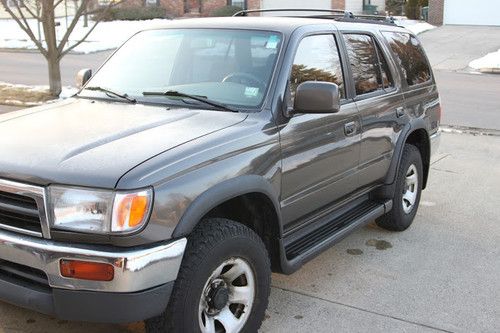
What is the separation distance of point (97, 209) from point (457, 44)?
24251mm

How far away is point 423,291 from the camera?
4250mm

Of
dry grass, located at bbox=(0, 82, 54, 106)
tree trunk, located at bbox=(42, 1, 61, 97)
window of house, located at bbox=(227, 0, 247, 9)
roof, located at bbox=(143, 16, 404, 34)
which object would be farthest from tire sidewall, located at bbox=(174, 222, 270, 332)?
window of house, located at bbox=(227, 0, 247, 9)

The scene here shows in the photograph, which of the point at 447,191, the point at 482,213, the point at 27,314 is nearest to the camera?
the point at 27,314

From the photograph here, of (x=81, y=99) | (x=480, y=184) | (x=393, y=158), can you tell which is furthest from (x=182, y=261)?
(x=480, y=184)

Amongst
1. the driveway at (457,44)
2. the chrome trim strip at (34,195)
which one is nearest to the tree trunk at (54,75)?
the chrome trim strip at (34,195)

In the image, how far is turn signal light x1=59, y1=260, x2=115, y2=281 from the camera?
8.77ft

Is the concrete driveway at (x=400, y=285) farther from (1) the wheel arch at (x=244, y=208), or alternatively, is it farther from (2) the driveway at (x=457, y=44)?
(2) the driveway at (x=457, y=44)

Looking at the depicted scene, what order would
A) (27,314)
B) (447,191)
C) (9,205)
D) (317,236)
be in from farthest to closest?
(447,191), (317,236), (27,314), (9,205)

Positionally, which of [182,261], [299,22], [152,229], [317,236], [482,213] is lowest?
[482,213]

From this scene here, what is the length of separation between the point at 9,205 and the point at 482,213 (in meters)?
4.67

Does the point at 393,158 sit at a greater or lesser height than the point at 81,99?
lesser

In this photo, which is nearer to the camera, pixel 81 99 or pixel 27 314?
pixel 27 314

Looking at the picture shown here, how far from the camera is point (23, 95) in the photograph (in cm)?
1298

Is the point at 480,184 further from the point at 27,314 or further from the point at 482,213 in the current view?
the point at 27,314
